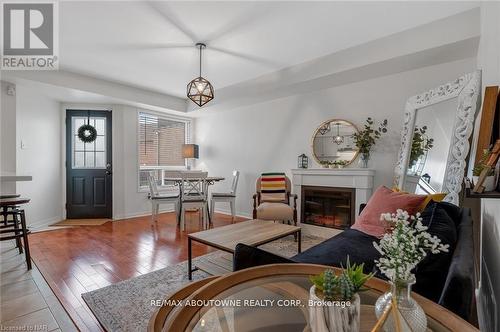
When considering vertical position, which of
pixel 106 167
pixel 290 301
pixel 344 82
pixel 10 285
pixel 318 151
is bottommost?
pixel 10 285

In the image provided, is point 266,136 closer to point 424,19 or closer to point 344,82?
point 344,82

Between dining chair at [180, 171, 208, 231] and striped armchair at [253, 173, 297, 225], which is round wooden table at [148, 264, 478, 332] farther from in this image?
dining chair at [180, 171, 208, 231]

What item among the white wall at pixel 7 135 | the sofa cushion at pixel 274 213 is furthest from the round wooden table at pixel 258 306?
the white wall at pixel 7 135

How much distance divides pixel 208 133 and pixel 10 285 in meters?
4.23

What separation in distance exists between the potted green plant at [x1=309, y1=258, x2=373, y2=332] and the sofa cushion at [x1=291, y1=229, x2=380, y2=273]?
0.88 metres

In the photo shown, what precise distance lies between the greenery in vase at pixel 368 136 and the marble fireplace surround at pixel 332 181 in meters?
0.31

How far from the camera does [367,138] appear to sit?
130 inches

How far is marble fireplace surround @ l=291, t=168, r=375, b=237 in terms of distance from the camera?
3295mm

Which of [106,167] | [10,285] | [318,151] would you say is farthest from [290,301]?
[106,167]

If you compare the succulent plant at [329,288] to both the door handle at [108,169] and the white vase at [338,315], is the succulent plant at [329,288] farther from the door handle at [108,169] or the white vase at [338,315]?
the door handle at [108,169]

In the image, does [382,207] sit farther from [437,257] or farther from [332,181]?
[332,181]

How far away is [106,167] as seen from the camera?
4.80m

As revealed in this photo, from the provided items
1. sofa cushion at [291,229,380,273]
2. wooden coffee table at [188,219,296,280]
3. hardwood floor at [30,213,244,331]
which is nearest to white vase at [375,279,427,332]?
sofa cushion at [291,229,380,273]

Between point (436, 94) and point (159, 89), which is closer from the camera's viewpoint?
point (436, 94)
